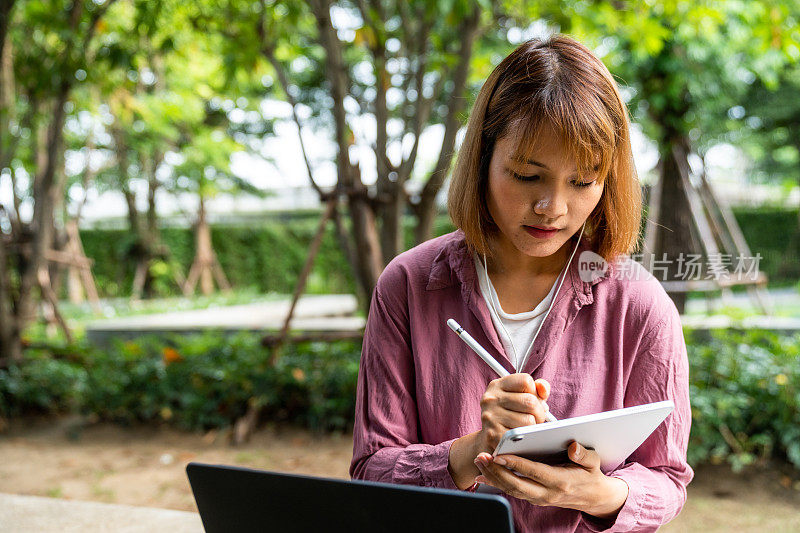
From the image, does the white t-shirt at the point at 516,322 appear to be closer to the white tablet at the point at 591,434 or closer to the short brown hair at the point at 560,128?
the short brown hair at the point at 560,128

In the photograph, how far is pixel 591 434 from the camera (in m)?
0.94

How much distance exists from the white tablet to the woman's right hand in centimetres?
3

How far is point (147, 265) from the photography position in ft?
41.1

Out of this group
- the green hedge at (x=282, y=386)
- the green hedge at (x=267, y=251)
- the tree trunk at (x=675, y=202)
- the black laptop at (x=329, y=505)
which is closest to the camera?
the black laptop at (x=329, y=505)

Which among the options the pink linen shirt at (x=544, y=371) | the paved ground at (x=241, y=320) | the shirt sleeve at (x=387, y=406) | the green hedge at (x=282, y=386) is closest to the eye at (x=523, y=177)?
the pink linen shirt at (x=544, y=371)

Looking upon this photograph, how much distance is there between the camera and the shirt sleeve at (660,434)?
1139mm

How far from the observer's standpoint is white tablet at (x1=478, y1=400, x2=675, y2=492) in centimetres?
87

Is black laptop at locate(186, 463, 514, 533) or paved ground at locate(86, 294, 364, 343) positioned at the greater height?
black laptop at locate(186, 463, 514, 533)

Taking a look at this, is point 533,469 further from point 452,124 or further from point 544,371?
point 452,124

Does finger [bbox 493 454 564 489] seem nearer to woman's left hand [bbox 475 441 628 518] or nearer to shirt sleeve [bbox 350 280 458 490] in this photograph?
woman's left hand [bbox 475 441 628 518]

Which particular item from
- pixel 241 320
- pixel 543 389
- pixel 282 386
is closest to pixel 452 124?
pixel 282 386

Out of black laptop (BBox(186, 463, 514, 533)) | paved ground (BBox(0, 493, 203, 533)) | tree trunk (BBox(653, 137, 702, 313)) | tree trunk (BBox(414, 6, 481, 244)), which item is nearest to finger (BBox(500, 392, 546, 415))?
black laptop (BBox(186, 463, 514, 533))

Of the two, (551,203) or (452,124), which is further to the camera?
(452,124)

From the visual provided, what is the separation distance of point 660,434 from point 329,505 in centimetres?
61
